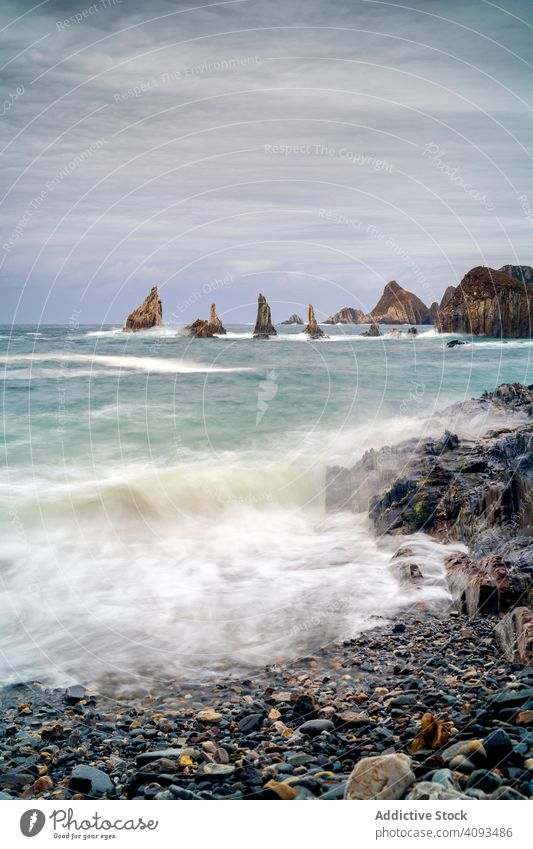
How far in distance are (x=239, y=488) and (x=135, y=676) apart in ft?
30.4

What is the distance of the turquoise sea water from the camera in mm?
10148

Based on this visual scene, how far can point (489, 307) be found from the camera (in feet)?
77.6

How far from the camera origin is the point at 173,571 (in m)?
12.8

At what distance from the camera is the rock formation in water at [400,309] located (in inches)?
945

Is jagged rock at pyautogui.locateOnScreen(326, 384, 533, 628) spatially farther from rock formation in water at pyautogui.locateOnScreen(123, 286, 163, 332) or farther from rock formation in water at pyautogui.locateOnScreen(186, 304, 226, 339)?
rock formation in water at pyautogui.locateOnScreen(123, 286, 163, 332)

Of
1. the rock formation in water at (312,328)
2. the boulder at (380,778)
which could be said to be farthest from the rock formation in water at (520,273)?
the boulder at (380,778)

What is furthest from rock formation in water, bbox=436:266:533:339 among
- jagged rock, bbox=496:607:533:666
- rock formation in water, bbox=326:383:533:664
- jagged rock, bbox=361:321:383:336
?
jagged rock, bbox=496:607:533:666

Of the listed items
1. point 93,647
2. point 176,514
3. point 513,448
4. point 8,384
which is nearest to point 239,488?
point 176,514

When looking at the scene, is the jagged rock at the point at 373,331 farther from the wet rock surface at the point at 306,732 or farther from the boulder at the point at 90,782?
the boulder at the point at 90,782

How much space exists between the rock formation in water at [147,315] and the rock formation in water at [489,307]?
11715 millimetres

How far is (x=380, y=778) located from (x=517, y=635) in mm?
2694

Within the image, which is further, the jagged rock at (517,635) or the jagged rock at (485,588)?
the jagged rock at (485,588)

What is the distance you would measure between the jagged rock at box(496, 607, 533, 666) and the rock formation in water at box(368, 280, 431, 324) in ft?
51.9
